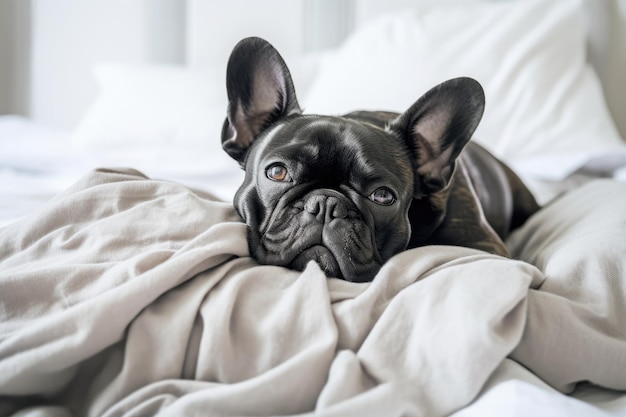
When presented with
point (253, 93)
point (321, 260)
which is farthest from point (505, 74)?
point (321, 260)

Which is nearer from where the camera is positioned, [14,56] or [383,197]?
[383,197]

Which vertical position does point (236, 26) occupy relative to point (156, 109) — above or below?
above

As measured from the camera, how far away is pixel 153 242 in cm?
91

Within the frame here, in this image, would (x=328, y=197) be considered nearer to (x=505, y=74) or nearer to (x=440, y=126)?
(x=440, y=126)

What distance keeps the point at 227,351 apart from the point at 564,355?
0.42 meters

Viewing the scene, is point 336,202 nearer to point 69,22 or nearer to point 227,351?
point 227,351

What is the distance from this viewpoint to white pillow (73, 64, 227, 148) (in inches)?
102

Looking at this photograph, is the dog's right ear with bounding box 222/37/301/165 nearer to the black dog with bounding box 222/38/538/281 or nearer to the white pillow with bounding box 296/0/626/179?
the black dog with bounding box 222/38/538/281

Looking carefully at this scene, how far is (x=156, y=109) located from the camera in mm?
2717

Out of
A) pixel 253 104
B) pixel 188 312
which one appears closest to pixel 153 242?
pixel 188 312

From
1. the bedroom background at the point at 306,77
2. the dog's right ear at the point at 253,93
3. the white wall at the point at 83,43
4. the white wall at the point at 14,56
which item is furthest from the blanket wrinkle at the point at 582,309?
the white wall at the point at 14,56

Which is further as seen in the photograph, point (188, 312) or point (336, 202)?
point (336, 202)

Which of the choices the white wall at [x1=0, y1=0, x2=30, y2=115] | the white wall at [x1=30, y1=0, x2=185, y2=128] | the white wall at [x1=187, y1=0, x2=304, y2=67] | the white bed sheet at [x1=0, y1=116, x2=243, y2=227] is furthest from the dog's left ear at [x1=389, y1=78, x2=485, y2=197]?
the white wall at [x1=0, y1=0, x2=30, y2=115]

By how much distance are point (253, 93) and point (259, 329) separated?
0.59 m
